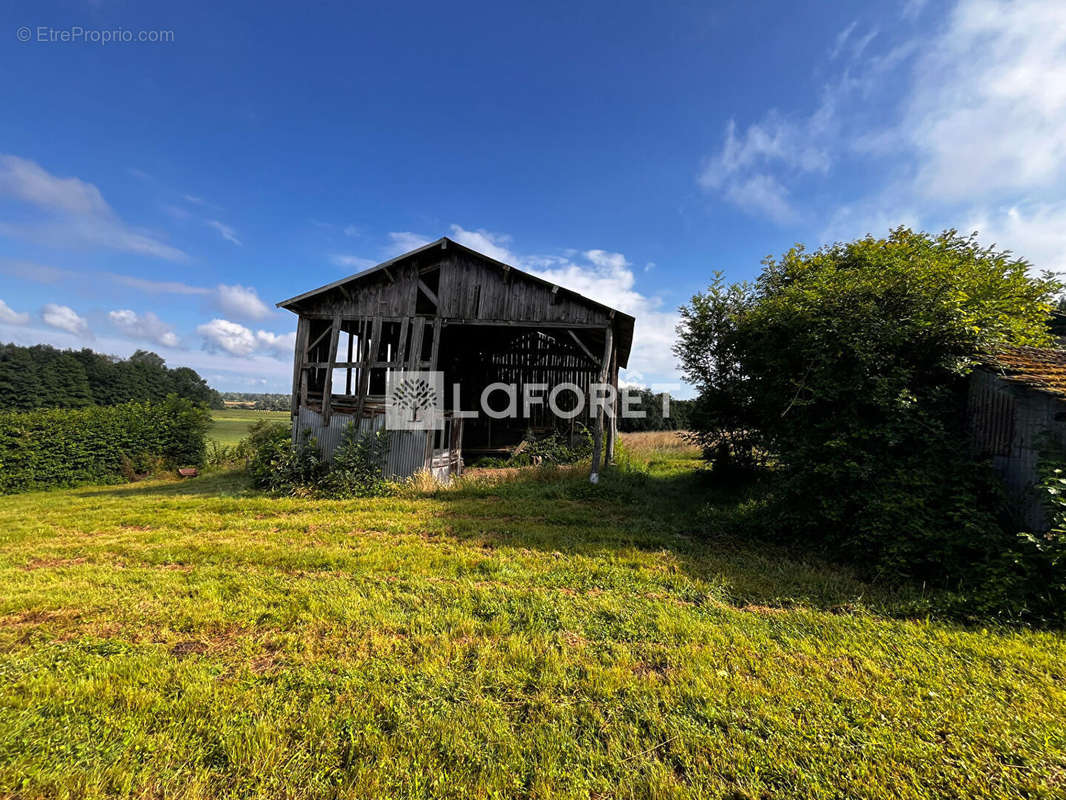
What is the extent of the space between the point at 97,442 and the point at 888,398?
21269mm

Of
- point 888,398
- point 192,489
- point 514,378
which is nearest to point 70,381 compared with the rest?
point 192,489

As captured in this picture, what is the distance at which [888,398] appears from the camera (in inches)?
197

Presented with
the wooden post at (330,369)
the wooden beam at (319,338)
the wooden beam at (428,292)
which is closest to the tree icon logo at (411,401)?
the wooden post at (330,369)

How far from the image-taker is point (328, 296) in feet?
34.0

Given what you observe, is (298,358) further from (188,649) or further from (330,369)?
(188,649)

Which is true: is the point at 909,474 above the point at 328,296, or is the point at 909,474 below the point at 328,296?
below

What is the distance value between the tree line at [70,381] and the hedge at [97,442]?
14728 mm

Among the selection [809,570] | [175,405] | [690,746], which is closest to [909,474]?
[809,570]

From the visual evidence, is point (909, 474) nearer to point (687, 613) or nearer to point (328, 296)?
point (687, 613)

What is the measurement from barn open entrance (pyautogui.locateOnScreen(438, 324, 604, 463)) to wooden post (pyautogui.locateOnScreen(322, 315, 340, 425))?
463 cm

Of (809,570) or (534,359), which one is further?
(534,359)

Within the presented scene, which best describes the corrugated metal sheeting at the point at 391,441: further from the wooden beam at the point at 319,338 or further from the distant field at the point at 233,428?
the distant field at the point at 233,428

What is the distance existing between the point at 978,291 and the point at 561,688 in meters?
8.29

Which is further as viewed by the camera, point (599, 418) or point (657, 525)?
point (599, 418)
